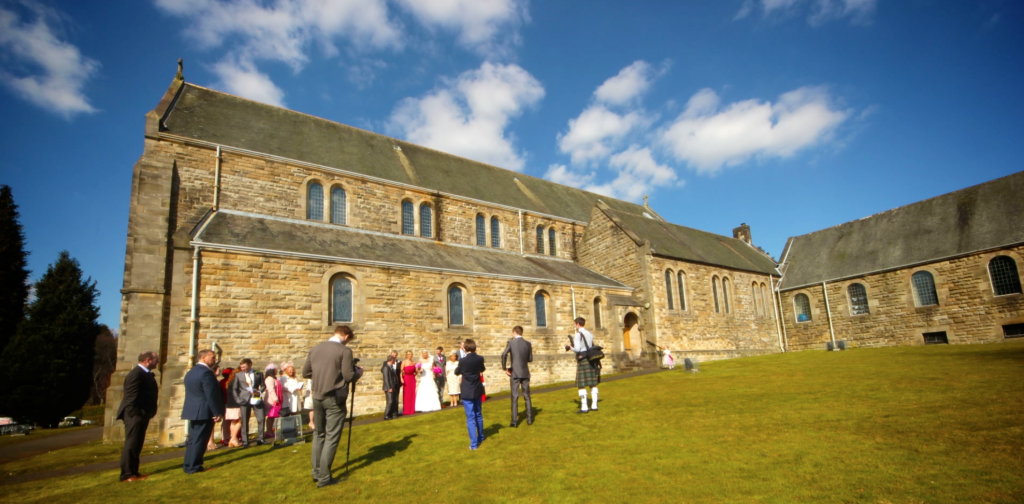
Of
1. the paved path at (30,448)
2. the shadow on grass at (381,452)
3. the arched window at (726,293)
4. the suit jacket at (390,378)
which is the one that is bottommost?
the paved path at (30,448)

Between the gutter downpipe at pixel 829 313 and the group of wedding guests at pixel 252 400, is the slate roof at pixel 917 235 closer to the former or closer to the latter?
the gutter downpipe at pixel 829 313

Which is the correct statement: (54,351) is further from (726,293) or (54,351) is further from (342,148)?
(726,293)

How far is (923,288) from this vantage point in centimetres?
2642

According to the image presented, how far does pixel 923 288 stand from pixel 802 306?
6371mm

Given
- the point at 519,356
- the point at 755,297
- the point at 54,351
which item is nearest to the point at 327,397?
the point at 519,356

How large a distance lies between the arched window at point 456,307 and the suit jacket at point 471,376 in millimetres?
10991

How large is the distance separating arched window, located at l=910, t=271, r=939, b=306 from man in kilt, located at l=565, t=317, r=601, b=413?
2503 cm

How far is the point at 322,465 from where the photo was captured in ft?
22.9

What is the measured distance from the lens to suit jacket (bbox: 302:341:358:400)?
7058 millimetres

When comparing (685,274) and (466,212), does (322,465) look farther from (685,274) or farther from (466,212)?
(685,274)

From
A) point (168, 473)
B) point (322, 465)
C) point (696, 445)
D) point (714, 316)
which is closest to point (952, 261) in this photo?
point (714, 316)

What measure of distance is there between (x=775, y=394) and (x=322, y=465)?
9.80 metres

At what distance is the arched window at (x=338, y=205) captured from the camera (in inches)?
854

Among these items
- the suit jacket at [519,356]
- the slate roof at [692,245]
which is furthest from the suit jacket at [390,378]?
the slate roof at [692,245]
